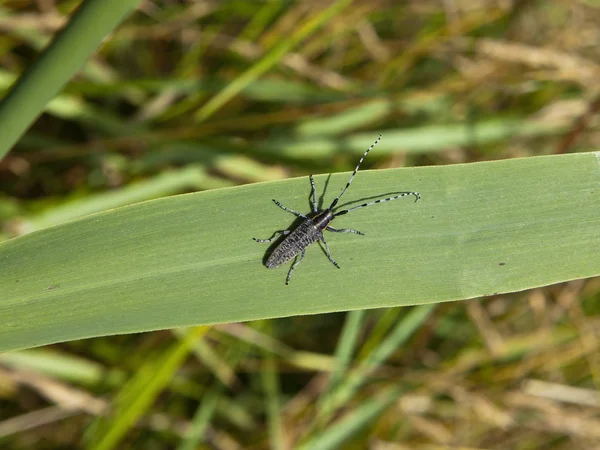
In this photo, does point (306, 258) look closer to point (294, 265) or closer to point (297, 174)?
point (294, 265)

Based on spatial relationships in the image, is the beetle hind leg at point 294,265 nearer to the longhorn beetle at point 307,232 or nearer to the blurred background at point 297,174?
the longhorn beetle at point 307,232

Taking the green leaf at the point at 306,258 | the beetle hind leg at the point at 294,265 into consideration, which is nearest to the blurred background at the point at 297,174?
the beetle hind leg at the point at 294,265

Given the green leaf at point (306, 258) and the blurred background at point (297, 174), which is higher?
the blurred background at point (297, 174)

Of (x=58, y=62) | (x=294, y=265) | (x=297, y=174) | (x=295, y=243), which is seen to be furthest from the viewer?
(x=297, y=174)

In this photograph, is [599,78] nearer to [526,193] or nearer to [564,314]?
[564,314]

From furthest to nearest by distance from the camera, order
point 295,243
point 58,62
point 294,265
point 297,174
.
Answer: point 297,174 → point 295,243 → point 294,265 → point 58,62

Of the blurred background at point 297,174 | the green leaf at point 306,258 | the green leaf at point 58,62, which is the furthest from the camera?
the blurred background at point 297,174

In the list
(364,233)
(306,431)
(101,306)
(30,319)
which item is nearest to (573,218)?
(364,233)

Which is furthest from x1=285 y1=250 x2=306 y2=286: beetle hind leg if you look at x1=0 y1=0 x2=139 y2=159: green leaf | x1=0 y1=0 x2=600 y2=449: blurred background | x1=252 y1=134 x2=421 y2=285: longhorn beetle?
x1=0 y1=0 x2=600 y2=449: blurred background

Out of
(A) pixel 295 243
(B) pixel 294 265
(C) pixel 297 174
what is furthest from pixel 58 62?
(C) pixel 297 174
